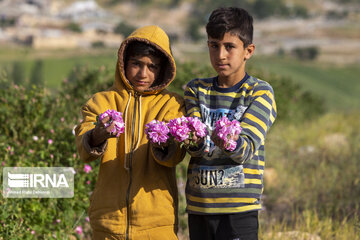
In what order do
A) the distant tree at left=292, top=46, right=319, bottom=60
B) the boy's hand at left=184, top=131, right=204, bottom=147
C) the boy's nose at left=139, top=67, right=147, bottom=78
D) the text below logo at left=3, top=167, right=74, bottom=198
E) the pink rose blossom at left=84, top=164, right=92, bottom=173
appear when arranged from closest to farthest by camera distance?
the boy's hand at left=184, top=131, right=204, bottom=147, the boy's nose at left=139, top=67, right=147, bottom=78, the text below logo at left=3, top=167, right=74, bottom=198, the pink rose blossom at left=84, top=164, right=92, bottom=173, the distant tree at left=292, top=46, right=319, bottom=60

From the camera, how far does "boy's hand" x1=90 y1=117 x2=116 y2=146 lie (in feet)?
6.97

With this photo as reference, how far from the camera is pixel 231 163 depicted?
228 centimetres

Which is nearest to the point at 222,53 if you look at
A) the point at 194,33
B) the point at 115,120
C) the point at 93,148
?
the point at 115,120

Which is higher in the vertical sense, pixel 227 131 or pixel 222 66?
pixel 222 66

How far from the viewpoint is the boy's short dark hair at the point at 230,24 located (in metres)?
2.31

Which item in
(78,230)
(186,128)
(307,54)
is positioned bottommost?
(78,230)

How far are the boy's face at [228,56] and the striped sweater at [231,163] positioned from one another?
0.22ft

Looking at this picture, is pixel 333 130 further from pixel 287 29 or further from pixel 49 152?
pixel 287 29

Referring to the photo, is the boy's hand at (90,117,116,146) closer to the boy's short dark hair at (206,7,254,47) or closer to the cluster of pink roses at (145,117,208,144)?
the cluster of pink roses at (145,117,208,144)

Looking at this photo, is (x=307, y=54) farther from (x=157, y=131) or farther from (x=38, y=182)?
(x=157, y=131)

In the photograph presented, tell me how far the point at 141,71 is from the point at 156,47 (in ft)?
0.48

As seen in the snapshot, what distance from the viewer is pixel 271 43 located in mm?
112125

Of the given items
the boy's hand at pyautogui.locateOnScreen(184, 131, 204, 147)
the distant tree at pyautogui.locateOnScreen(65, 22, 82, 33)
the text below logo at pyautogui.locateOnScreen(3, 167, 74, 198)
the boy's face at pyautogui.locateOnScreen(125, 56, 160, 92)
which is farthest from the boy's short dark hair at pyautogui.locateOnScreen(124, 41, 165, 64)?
the distant tree at pyautogui.locateOnScreen(65, 22, 82, 33)

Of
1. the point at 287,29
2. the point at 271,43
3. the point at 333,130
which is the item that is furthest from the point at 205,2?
the point at 333,130
